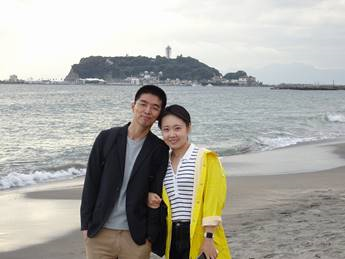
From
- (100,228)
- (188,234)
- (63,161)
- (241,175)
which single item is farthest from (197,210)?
(63,161)

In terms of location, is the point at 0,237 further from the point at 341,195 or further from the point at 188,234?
the point at 341,195

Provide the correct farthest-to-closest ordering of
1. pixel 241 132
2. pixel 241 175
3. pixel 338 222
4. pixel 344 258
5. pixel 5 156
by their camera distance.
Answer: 1. pixel 241 132
2. pixel 5 156
3. pixel 241 175
4. pixel 338 222
5. pixel 344 258

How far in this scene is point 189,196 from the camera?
317 cm

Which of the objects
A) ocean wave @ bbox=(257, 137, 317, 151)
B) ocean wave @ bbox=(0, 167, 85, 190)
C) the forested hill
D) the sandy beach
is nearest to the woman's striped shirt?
the sandy beach

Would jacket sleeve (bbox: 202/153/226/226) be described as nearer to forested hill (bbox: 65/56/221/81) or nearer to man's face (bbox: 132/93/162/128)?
man's face (bbox: 132/93/162/128)

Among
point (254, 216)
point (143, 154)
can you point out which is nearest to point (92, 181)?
point (143, 154)

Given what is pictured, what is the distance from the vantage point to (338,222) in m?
7.17

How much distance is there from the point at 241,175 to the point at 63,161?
6.81 meters

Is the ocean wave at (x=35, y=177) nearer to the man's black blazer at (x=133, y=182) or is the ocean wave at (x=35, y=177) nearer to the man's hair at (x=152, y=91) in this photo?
the man's black blazer at (x=133, y=182)

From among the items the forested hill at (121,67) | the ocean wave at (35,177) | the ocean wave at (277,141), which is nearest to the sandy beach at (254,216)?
the ocean wave at (35,177)

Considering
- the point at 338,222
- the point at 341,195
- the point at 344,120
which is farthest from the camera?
the point at 344,120

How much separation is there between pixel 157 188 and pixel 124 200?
0.23 meters

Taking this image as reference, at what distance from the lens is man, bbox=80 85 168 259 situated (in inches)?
126

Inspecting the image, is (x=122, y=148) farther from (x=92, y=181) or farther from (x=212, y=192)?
(x=212, y=192)
